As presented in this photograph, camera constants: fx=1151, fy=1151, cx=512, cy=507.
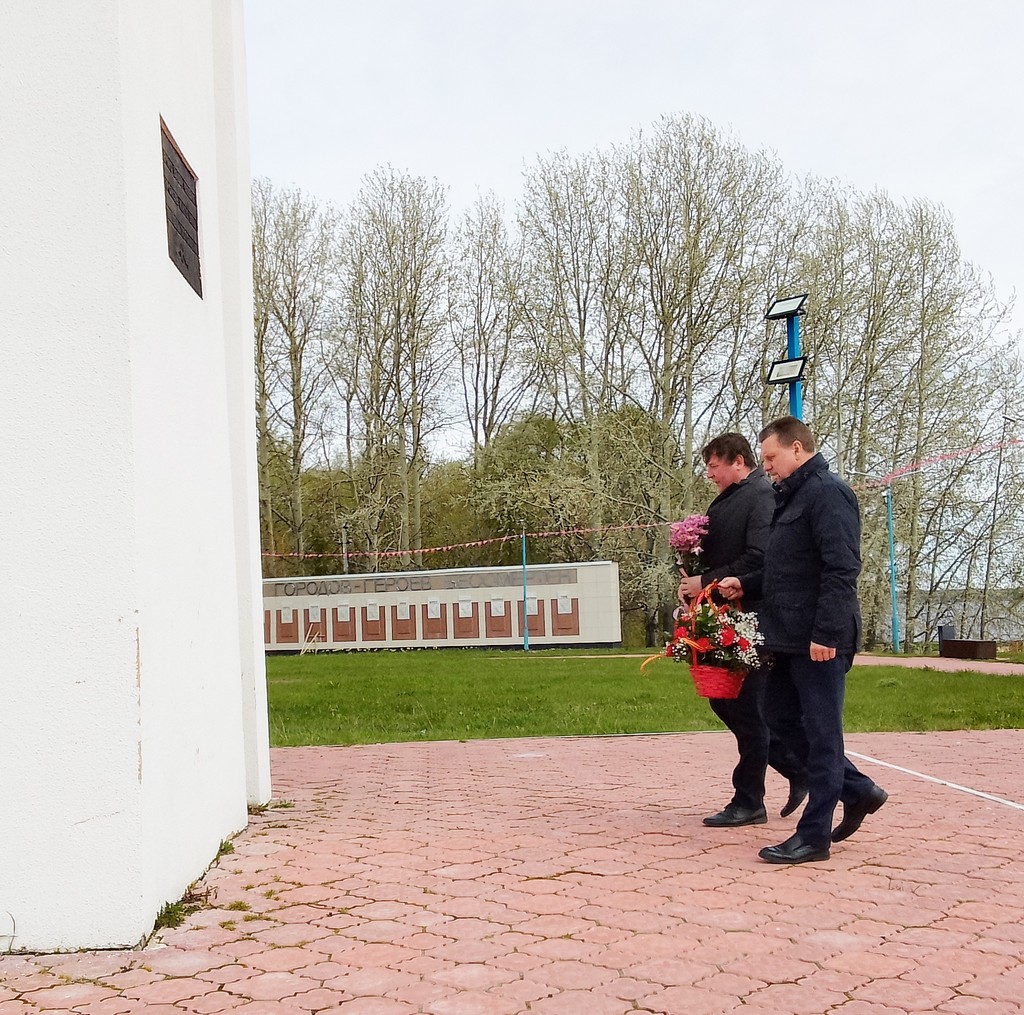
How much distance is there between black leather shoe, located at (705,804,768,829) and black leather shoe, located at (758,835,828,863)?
2.54 ft

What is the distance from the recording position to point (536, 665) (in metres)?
22.0

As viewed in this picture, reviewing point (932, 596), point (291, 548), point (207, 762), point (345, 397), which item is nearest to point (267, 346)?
point (345, 397)

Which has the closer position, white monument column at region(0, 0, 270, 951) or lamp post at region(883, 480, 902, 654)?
white monument column at region(0, 0, 270, 951)

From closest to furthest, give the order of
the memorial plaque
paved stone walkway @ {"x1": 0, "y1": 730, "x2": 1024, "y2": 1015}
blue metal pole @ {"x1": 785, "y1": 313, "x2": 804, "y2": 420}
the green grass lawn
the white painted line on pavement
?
1. paved stone walkway @ {"x1": 0, "y1": 730, "x2": 1024, "y2": 1015}
2. the memorial plaque
3. the white painted line on pavement
4. the green grass lawn
5. blue metal pole @ {"x1": 785, "y1": 313, "x2": 804, "y2": 420}

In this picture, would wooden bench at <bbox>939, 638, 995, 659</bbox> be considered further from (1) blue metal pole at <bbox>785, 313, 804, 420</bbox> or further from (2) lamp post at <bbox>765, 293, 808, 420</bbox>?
(2) lamp post at <bbox>765, 293, 808, 420</bbox>

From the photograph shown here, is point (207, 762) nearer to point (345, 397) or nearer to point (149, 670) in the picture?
point (149, 670)

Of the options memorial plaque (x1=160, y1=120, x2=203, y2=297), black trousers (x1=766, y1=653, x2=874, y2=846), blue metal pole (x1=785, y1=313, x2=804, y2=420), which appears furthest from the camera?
blue metal pole (x1=785, y1=313, x2=804, y2=420)

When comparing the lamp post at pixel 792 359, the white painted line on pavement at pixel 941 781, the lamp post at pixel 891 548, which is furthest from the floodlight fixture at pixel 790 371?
the lamp post at pixel 891 548

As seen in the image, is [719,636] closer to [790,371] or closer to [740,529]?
[740,529]

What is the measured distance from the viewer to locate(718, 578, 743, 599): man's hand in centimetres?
546

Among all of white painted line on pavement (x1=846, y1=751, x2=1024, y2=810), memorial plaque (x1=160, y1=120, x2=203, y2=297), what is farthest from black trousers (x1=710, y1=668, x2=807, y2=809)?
memorial plaque (x1=160, y1=120, x2=203, y2=297)

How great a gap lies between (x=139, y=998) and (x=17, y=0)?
3204 mm

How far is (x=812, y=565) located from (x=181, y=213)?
311 centimetres

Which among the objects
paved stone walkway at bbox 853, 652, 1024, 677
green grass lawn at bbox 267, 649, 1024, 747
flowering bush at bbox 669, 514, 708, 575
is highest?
flowering bush at bbox 669, 514, 708, 575
